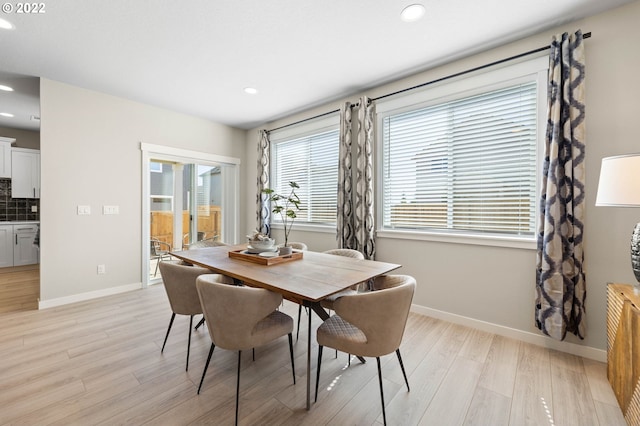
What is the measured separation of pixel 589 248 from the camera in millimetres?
2146

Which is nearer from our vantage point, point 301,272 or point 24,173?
point 301,272

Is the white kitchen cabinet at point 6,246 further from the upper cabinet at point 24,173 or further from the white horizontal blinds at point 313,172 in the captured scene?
the white horizontal blinds at point 313,172

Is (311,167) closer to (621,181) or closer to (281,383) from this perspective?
(281,383)

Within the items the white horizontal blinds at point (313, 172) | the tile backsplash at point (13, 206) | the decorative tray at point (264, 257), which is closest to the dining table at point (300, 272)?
the decorative tray at point (264, 257)

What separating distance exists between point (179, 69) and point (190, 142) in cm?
170

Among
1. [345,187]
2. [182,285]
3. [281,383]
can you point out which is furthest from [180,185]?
[281,383]

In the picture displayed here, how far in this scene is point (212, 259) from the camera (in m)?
2.36

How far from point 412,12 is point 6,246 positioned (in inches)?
300

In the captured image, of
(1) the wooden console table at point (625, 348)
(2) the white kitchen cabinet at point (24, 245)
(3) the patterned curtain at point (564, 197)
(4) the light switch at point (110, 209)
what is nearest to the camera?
(1) the wooden console table at point (625, 348)

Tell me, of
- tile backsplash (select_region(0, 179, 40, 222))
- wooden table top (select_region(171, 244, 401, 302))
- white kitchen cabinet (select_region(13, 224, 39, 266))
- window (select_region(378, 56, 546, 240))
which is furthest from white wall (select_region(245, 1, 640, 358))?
tile backsplash (select_region(0, 179, 40, 222))

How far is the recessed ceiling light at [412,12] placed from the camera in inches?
80.3

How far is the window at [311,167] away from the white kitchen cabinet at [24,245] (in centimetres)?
500

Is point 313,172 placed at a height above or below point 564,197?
above

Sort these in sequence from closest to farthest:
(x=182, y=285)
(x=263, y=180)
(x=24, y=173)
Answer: (x=182, y=285) < (x=263, y=180) < (x=24, y=173)
